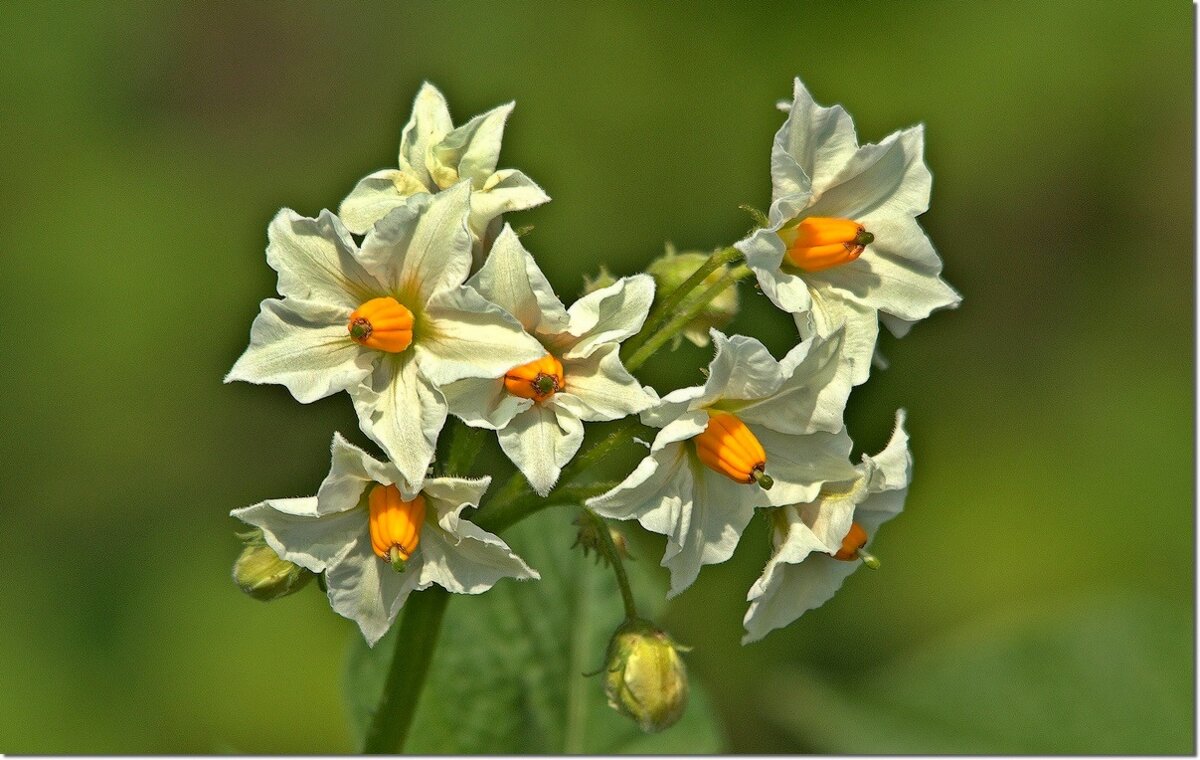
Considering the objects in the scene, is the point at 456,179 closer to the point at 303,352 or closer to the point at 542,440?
the point at 303,352

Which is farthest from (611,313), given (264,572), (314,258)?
(264,572)

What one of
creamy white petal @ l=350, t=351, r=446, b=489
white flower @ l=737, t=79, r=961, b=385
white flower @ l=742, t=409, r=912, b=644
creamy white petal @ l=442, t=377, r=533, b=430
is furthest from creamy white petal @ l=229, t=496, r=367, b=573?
white flower @ l=737, t=79, r=961, b=385

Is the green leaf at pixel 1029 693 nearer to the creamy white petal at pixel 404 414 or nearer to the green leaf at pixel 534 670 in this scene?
the green leaf at pixel 534 670

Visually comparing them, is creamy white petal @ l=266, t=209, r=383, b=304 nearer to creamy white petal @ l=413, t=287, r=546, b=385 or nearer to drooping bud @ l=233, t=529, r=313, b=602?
creamy white petal @ l=413, t=287, r=546, b=385

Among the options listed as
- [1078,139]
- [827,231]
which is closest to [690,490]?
[827,231]

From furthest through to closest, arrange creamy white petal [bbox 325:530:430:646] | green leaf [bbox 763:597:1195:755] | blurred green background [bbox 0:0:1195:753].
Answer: blurred green background [bbox 0:0:1195:753]
green leaf [bbox 763:597:1195:755]
creamy white petal [bbox 325:530:430:646]
